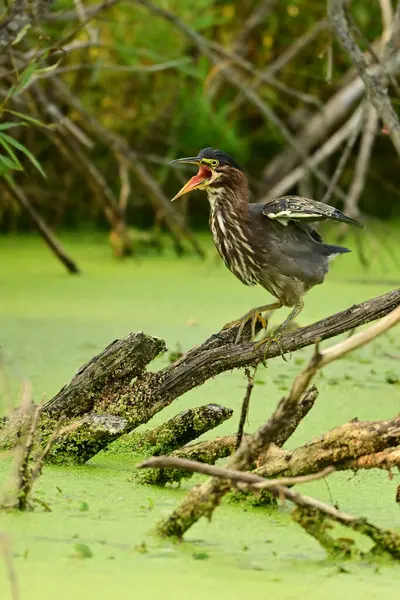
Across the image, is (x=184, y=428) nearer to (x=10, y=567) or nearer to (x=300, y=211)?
(x=300, y=211)

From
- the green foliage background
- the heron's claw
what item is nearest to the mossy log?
the heron's claw

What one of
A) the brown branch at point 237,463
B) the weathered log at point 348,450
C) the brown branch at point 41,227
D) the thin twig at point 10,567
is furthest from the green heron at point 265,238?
the brown branch at point 41,227

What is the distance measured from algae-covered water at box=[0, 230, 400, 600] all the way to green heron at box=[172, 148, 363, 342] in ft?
1.33

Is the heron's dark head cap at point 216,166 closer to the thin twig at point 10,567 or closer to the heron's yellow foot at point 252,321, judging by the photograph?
the heron's yellow foot at point 252,321

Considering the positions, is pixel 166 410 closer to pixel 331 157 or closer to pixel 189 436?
pixel 189 436

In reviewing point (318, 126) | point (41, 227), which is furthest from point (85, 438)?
point (318, 126)

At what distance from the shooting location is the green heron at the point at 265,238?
3271 mm

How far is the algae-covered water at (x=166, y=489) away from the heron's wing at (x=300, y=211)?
59 cm

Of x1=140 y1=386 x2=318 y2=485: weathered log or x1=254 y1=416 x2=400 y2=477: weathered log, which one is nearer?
x1=254 y1=416 x2=400 y2=477: weathered log

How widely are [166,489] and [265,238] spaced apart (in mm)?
928

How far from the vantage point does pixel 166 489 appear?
8.61ft

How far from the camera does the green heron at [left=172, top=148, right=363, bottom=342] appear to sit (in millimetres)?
3271

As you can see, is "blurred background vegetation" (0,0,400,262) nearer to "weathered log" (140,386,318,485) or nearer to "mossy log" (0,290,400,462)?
"mossy log" (0,290,400,462)

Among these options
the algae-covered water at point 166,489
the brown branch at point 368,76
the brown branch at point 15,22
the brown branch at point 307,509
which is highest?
the brown branch at point 15,22
